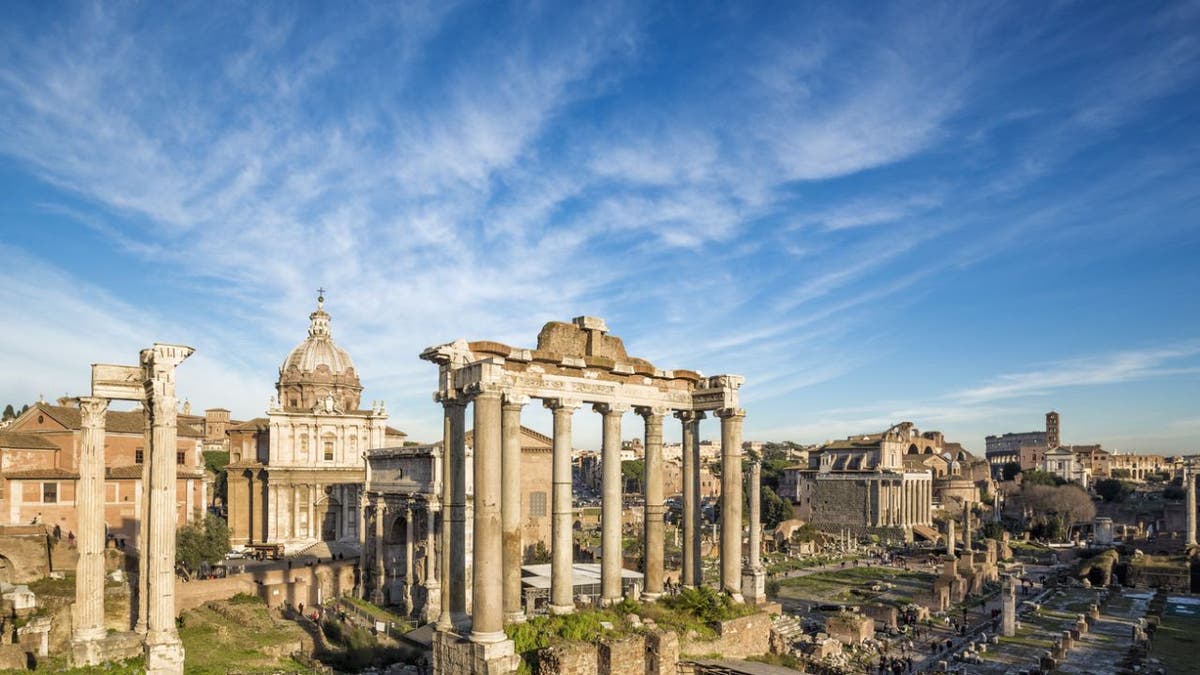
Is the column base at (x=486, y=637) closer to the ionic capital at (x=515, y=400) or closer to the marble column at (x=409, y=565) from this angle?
the ionic capital at (x=515, y=400)

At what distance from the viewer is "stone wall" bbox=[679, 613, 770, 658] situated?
18.2 m

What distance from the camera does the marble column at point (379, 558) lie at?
1663 inches

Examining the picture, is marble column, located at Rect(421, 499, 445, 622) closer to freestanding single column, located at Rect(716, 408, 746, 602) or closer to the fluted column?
the fluted column

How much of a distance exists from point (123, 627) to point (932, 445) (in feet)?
418

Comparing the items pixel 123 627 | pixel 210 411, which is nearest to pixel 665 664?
pixel 123 627

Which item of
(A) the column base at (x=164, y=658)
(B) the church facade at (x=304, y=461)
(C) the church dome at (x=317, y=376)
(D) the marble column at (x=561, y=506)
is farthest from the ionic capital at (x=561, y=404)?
(C) the church dome at (x=317, y=376)

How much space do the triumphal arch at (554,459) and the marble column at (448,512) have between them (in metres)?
0.03

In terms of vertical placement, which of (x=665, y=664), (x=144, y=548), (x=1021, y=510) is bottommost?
(x=1021, y=510)

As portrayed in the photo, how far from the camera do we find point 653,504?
20078mm

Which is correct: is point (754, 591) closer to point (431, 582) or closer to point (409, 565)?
point (431, 582)

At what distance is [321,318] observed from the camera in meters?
61.1

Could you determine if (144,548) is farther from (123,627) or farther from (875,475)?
(875,475)

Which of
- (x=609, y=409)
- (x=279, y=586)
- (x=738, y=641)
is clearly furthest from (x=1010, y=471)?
(x=609, y=409)

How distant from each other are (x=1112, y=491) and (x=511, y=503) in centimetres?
11917
